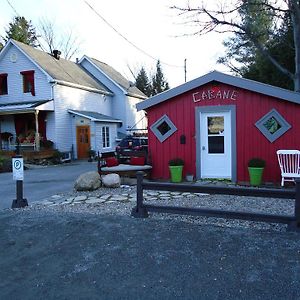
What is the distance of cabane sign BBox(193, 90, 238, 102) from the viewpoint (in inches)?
418

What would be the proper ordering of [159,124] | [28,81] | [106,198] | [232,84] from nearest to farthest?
[106,198], [232,84], [159,124], [28,81]

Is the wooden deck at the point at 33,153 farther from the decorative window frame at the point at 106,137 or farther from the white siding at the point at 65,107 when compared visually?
the decorative window frame at the point at 106,137

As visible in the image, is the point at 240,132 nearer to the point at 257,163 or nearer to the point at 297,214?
the point at 257,163

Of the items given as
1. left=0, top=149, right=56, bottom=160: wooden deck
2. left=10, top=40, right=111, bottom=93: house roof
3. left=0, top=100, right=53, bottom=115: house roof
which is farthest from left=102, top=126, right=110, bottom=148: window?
left=0, top=100, right=53, bottom=115: house roof

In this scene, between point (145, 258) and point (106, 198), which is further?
point (106, 198)

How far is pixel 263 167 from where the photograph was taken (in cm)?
1009

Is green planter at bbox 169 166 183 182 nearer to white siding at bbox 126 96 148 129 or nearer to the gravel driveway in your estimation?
the gravel driveway

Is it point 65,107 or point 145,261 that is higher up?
point 65,107

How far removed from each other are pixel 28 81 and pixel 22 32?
23552mm

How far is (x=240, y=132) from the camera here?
1060 cm

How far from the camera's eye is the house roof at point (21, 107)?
22219 millimetres

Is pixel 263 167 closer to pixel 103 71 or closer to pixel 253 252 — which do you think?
pixel 253 252

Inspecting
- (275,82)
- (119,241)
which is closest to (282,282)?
(119,241)

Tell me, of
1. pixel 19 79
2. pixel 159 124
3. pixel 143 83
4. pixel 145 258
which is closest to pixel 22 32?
pixel 143 83
